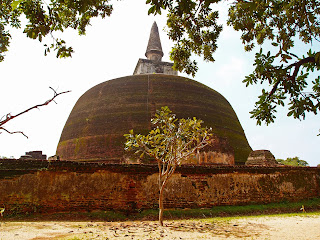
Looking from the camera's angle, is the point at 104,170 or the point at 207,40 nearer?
the point at 207,40

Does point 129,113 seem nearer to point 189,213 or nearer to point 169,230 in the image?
point 189,213

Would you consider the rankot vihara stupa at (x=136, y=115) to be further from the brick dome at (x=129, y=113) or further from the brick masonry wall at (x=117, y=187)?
the brick masonry wall at (x=117, y=187)

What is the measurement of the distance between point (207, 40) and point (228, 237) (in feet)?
11.9

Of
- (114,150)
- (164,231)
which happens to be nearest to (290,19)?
(164,231)

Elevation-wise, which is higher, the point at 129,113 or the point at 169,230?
the point at 129,113

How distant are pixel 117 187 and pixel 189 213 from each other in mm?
2080

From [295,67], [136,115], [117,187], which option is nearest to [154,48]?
[136,115]

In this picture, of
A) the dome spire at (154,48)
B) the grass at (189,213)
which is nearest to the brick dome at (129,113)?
the grass at (189,213)

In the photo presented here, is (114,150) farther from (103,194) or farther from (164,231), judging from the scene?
(164,231)

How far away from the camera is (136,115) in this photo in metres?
13.4

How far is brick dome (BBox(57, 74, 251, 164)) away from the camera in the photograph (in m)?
12.9

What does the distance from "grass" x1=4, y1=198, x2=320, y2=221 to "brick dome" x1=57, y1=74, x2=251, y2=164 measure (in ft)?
18.2

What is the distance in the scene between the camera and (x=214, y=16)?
15.3ft

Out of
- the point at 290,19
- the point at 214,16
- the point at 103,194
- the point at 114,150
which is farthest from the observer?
the point at 114,150
